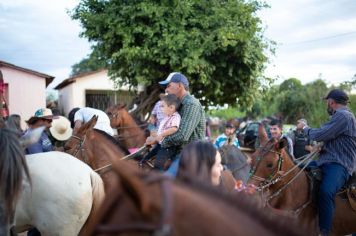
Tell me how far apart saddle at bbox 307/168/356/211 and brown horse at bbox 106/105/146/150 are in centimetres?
507

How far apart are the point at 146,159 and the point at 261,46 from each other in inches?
359

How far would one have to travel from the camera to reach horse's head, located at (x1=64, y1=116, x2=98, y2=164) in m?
5.87

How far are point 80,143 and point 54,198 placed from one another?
2136mm

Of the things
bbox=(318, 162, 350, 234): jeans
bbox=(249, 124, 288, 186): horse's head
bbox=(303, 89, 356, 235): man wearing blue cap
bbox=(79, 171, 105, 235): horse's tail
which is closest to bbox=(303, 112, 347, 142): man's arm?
bbox=(303, 89, 356, 235): man wearing blue cap

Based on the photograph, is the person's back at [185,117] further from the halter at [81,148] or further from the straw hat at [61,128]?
the straw hat at [61,128]

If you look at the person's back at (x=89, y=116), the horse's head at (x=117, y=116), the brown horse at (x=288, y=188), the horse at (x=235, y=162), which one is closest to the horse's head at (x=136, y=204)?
the brown horse at (x=288, y=188)

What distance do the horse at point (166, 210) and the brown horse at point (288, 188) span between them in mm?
4236

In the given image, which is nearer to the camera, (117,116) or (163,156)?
(163,156)

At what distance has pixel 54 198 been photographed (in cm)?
382

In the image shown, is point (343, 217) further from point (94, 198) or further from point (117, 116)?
point (117, 116)

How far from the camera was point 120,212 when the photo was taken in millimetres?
1471

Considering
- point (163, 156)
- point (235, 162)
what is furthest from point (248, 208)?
point (235, 162)

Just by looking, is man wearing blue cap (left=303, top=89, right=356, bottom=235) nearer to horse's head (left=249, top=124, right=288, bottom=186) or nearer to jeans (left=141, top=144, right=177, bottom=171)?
horse's head (left=249, top=124, right=288, bottom=186)

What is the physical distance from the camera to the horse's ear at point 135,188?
1400 millimetres
